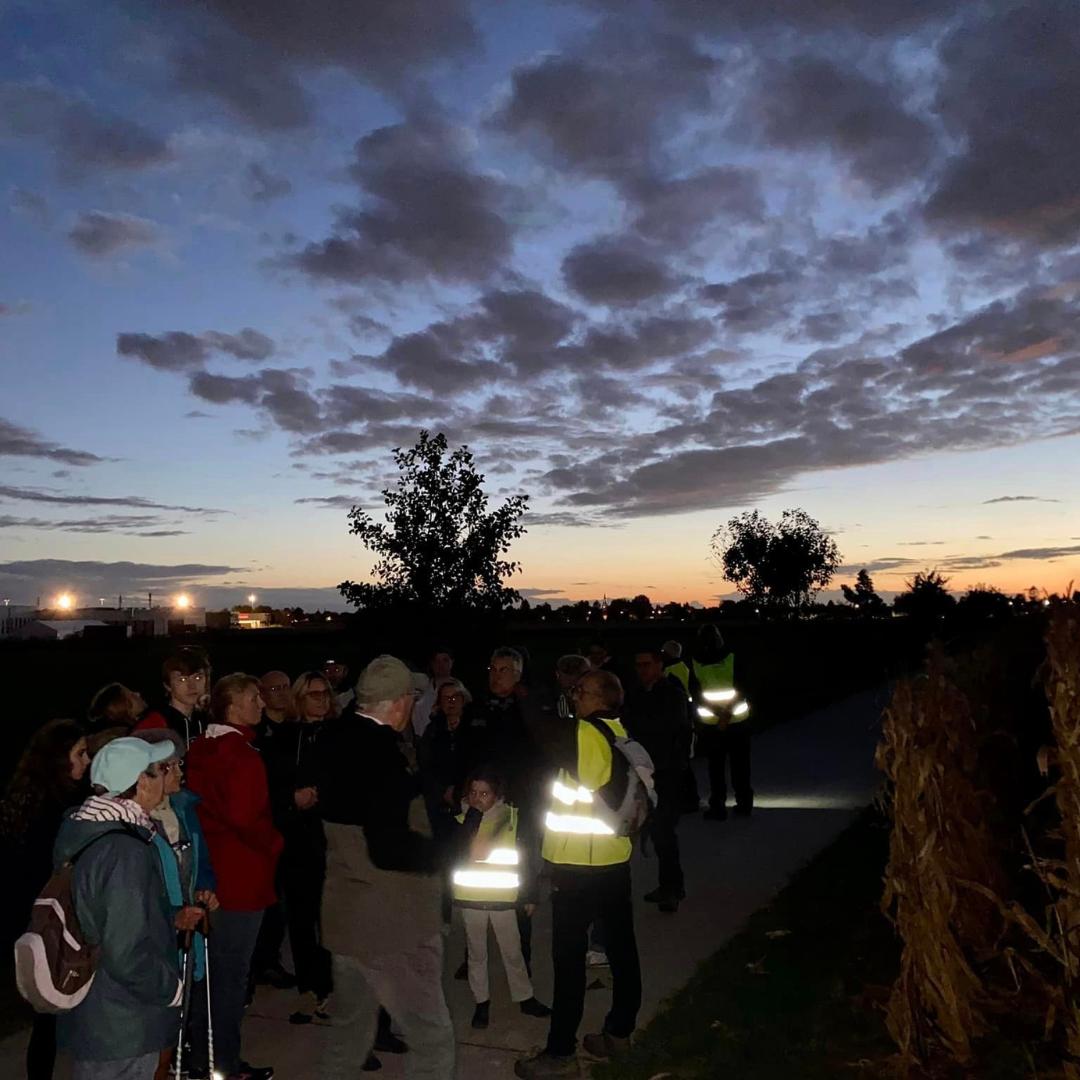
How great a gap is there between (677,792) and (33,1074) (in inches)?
190

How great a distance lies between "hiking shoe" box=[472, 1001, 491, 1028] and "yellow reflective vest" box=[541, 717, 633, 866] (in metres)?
1.12

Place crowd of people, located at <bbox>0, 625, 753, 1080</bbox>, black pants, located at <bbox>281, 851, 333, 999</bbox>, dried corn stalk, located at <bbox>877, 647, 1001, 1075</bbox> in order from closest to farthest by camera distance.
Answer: crowd of people, located at <bbox>0, 625, 753, 1080</bbox> < dried corn stalk, located at <bbox>877, 647, 1001, 1075</bbox> < black pants, located at <bbox>281, 851, 333, 999</bbox>

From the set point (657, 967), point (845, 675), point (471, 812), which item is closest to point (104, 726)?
point (471, 812)

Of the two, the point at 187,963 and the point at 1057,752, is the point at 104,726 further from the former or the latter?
the point at 1057,752

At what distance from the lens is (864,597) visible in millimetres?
92125

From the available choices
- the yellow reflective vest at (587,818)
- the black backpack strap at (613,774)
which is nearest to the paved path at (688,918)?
the yellow reflective vest at (587,818)

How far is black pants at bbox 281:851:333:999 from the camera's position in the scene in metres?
6.05

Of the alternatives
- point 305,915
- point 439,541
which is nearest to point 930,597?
point 439,541

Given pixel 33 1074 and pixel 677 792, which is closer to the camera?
pixel 33 1074

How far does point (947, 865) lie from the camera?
492cm

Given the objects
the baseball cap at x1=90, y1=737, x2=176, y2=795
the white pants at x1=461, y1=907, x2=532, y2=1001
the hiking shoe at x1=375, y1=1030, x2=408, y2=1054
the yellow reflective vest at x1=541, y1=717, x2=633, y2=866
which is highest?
the baseball cap at x1=90, y1=737, x2=176, y2=795

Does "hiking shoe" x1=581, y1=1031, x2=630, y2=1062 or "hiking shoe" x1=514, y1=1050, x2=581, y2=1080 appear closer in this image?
"hiking shoe" x1=514, y1=1050, x2=581, y2=1080

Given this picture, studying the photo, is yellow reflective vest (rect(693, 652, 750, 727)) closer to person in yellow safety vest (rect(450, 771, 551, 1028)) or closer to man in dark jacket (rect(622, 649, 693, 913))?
man in dark jacket (rect(622, 649, 693, 913))

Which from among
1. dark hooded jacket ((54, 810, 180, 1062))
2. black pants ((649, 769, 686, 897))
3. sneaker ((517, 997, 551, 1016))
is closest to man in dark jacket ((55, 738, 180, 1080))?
dark hooded jacket ((54, 810, 180, 1062))
